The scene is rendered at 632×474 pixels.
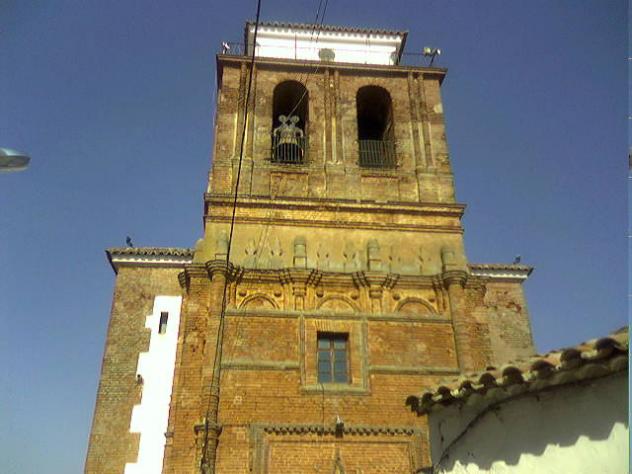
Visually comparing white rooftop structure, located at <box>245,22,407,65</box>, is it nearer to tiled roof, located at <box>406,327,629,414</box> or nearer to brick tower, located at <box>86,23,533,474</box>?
brick tower, located at <box>86,23,533,474</box>

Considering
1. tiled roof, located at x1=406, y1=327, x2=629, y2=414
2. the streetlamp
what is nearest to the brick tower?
tiled roof, located at x1=406, y1=327, x2=629, y2=414

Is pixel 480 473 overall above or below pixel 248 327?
below

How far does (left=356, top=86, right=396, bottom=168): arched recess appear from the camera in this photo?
50.0ft

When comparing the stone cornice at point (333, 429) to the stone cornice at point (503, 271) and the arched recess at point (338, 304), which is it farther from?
the stone cornice at point (503, 271)

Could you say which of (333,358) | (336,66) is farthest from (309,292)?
(336,66)

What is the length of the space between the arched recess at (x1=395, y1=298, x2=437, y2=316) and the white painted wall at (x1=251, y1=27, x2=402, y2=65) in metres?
8.21

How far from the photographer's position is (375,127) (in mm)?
17250

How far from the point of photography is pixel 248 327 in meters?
11.8

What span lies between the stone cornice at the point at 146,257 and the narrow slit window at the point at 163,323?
1.50 m

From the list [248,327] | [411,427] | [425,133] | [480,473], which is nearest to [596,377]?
[480,473]

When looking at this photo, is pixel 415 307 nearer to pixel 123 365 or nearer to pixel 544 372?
pixel 544 372

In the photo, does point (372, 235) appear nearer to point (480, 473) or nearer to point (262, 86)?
point (262, 86)

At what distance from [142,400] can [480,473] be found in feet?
35.3

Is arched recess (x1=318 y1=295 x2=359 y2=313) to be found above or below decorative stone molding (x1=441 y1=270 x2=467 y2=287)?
below
